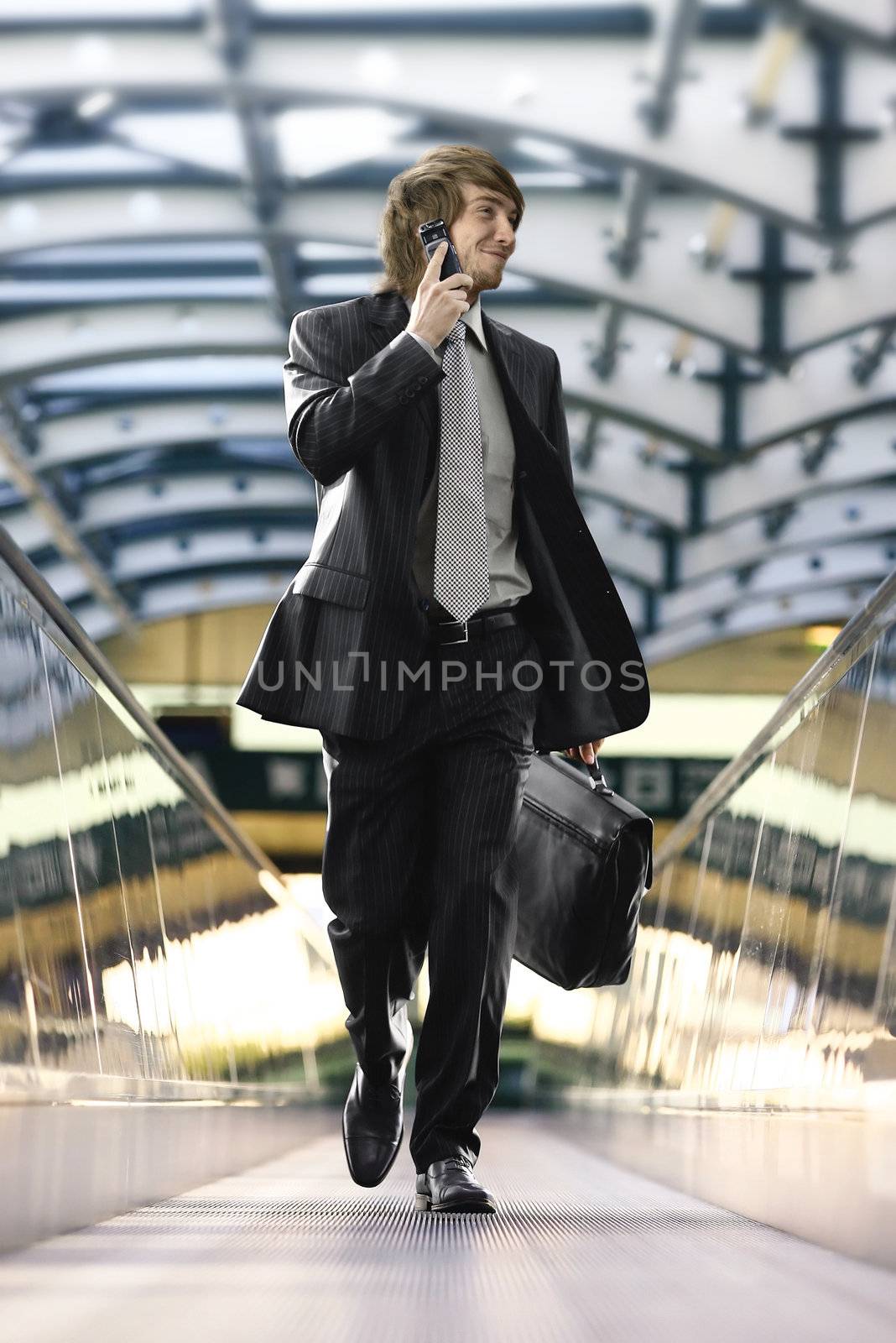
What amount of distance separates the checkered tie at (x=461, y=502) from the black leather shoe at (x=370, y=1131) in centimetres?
90

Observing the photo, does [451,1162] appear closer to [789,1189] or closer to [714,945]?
[789,1189]

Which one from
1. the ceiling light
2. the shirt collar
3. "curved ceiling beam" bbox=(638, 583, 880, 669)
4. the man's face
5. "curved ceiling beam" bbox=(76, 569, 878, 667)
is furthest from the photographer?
"curved ceiling beam" bbox=(76, 569, 878, 667)

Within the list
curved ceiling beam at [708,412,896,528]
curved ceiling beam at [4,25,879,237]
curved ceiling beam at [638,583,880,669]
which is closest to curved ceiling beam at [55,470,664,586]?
curved ceiling beam at [708,412,896,528]

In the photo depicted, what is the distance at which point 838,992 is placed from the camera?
2.93 m

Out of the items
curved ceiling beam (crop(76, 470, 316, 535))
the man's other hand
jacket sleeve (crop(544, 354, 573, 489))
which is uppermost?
curved ceiling beam (crop(76, 470, 316, 535))

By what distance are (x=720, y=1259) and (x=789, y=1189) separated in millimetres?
591

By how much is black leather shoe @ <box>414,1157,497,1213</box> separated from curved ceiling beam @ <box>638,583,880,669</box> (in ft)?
71.2

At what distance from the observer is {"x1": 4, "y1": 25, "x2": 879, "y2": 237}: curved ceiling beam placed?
10422mm

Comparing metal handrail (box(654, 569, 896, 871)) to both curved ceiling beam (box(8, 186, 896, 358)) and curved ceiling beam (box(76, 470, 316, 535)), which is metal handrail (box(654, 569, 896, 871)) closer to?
curved ceiling beam (box(8, 186, 896, 358))

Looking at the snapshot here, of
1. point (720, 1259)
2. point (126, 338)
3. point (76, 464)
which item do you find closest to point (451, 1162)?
point (720, 1259)

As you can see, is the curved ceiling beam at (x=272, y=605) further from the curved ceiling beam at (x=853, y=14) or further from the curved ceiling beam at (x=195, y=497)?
the curved ceiling beam at (x=853, y=14)

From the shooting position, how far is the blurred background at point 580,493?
2910 millimetres

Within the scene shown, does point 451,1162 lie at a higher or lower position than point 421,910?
lower

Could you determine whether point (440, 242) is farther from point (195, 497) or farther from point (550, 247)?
point (195, 497)
